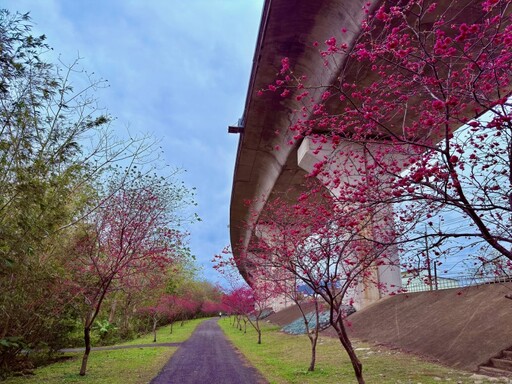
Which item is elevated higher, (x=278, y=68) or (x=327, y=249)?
(x=278, y=68)

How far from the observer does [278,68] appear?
33.8 ft

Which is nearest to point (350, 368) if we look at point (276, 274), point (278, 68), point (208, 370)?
point (208, 370)

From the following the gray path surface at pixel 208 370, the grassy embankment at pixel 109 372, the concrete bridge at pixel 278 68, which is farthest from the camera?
the grassy embankment at pixel 109 372

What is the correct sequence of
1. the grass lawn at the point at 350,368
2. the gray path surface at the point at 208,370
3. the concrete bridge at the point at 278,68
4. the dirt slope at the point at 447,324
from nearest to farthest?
1. the grass lawn at the point at 350,368
2. the concrete bridge at the point at 278,68
3. the dirt slope at the point at 447,324
4. the gray path surface at the point at 208,370

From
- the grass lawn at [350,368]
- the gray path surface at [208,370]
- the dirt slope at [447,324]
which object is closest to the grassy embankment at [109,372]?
the gray path surface at [208,370]

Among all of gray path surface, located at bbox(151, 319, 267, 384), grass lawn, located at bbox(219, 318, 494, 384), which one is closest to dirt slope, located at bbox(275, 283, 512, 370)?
grass lawn, located at bbox(219, 318, 494, 384)

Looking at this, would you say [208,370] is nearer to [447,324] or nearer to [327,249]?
[327,249]

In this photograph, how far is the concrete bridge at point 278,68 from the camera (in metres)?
8.62

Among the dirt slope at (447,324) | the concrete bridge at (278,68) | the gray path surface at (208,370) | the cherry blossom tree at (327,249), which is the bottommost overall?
the gray path surface at (208,370)

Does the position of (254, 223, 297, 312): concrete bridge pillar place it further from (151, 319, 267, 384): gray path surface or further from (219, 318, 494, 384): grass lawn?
(151, 319, 267, 384): gray path surface

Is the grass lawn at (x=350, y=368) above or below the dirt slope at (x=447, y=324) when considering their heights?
below

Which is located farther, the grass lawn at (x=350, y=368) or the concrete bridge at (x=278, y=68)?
the concrete bridge at (x=278, y=68)

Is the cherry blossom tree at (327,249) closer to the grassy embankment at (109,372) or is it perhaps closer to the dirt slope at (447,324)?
the dirt slope at (447,324)

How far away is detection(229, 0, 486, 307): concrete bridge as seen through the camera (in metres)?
8.62
